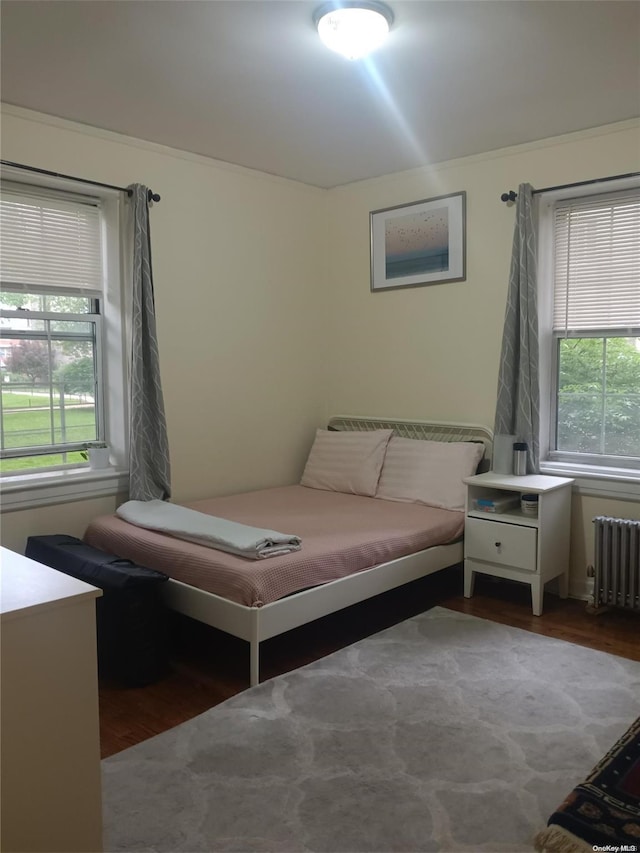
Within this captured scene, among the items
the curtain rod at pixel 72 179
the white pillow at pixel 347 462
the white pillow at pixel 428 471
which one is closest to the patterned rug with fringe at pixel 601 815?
the white pillow at pixel 428 471

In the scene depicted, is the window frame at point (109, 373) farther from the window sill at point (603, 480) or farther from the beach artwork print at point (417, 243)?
the window sill at point (603, 480)

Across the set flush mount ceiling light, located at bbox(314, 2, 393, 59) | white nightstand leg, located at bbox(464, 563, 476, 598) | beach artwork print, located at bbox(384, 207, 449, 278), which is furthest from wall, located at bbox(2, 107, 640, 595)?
flush mount ceiling light, located at bbox(314, 2, 393, 59)

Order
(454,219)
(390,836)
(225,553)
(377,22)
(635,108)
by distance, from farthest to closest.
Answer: (454,219), (635,108), (225,553), (377,22), (390,836)

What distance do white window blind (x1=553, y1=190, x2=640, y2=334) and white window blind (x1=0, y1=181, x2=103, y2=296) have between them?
2.56 meters

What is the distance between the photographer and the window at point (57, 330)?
3.38 metres

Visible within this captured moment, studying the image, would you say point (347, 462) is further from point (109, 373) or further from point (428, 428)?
point (109, 373)

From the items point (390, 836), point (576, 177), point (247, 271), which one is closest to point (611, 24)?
point (576, 177)

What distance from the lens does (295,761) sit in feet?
7.24

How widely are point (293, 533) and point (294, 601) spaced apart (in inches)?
22.1

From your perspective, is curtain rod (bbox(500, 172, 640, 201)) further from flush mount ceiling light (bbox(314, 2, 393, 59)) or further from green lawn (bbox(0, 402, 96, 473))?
green lawn (bbox(0, 402, 96, 473))

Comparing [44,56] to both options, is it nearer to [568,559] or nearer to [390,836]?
[390,836]

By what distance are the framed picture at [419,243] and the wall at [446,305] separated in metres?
0.05

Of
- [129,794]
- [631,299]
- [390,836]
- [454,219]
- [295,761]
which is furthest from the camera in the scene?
[454,219]

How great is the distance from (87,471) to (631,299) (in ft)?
9.88
